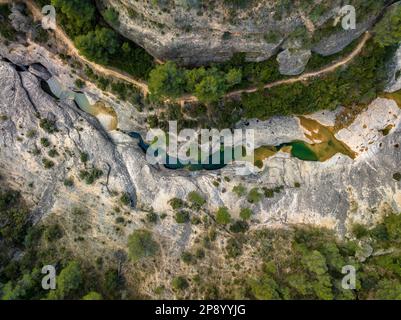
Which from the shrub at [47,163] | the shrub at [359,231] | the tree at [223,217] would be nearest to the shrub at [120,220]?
the shrub at [47,163]

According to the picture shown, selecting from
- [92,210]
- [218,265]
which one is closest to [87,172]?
[92,210]

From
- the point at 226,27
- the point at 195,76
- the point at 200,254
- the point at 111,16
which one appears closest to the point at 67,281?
the point at 200,254

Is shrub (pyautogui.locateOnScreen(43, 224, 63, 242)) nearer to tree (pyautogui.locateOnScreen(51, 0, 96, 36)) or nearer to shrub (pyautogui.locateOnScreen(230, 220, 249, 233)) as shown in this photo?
shrub (pyautogui.locateOnScreen(230, 220, 249, 233))

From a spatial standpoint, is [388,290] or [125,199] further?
[125,199]

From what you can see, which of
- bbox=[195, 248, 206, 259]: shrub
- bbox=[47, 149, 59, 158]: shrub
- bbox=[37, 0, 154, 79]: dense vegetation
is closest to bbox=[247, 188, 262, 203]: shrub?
bbox=[195, 248, 206, 259]: shrub

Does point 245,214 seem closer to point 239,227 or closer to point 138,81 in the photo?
point 239,227

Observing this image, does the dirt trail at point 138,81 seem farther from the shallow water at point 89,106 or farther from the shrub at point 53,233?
the shrub at point 53,233
